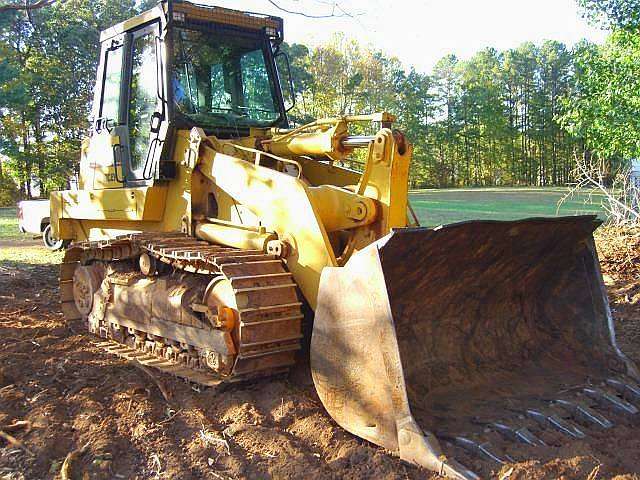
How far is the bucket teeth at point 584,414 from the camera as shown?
398cm

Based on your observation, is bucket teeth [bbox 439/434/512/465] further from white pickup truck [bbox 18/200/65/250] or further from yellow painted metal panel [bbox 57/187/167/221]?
white pickup truck [bbox 18/200/65/250]

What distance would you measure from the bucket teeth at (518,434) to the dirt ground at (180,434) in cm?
14

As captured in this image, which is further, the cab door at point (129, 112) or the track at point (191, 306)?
the cab door at point (129, 112)

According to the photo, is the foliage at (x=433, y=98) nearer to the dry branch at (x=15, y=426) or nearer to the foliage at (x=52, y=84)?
the foliage at (x=52, y=84)

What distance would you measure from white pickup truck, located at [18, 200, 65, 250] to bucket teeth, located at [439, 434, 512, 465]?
6.46 m

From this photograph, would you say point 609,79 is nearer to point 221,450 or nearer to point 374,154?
point 374,154

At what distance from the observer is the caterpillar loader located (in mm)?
3906

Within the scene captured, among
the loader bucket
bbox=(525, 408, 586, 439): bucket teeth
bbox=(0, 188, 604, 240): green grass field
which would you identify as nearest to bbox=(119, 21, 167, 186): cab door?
the loader bucket

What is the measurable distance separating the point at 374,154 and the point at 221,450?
2290mm

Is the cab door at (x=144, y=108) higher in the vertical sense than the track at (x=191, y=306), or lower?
higher

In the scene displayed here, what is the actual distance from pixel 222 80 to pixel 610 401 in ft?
14.3

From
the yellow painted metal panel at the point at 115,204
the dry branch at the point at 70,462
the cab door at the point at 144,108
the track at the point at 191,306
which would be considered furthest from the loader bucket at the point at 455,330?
the cab door at the point at 144,108

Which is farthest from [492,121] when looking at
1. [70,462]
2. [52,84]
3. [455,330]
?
[70,462]

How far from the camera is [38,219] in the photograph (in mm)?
9102
